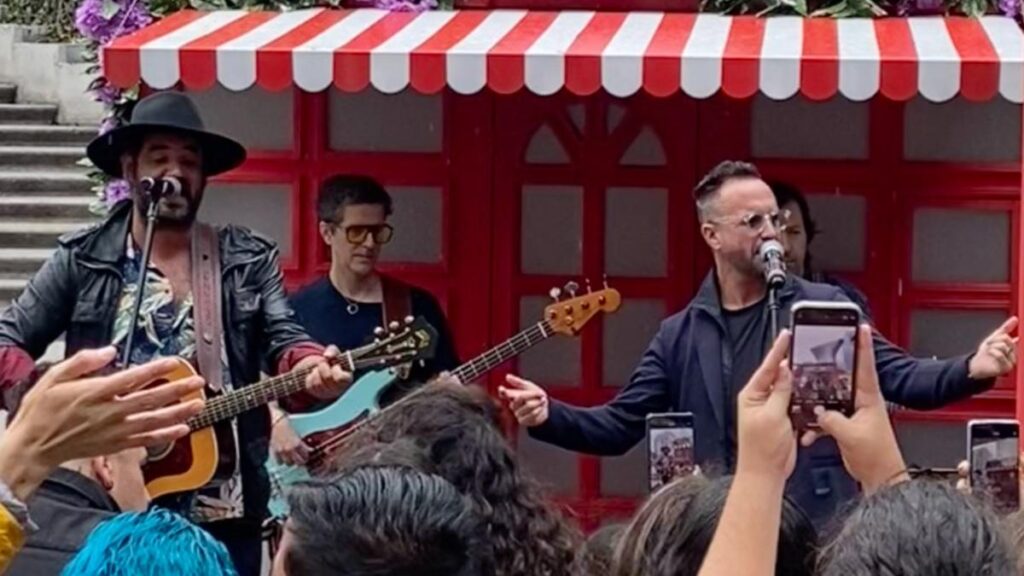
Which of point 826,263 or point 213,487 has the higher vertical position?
point 826,263

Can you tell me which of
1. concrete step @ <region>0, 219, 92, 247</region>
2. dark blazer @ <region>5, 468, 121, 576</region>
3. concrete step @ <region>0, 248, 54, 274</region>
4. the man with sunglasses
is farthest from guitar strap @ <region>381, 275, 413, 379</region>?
concrete step @ <region>0, 219, 92, 247</region>

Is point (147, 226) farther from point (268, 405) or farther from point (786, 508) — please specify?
point (786, 508)

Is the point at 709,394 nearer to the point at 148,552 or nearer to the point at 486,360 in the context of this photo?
the point at 486,360

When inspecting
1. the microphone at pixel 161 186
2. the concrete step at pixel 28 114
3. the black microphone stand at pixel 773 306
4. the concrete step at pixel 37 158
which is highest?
the concrete step at pixel 28 114

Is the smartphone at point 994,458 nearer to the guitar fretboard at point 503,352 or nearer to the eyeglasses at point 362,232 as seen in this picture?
the guitar fretboard at point 503,352

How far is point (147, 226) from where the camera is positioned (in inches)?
182

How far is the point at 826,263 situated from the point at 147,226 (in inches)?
105

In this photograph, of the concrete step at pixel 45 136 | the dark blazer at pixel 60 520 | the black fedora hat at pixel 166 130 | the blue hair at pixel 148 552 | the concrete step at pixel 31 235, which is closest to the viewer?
the blue hair at pixel 148 552

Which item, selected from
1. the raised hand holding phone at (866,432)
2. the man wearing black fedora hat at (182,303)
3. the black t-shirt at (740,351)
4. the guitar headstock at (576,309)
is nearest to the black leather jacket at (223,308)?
the man wearing black fedora hat at (182,303)

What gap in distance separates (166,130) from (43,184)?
7.62 m

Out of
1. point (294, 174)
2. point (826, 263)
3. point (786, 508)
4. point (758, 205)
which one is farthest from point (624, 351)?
point (786, 508)

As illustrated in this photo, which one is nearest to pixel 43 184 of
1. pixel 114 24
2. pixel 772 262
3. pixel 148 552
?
pixel 114 24

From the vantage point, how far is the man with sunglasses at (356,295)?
5.56 meters

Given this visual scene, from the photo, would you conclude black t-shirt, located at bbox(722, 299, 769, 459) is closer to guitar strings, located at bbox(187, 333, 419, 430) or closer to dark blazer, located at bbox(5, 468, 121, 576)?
guitar strings, located at bbox(187, 333, 419, 430)
